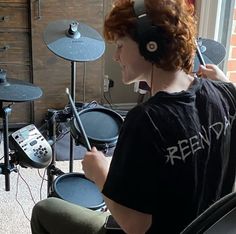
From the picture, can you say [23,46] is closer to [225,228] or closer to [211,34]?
[211,34]

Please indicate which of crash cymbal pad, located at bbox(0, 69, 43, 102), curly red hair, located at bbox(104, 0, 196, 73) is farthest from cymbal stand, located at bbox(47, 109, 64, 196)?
curly red hair, located at bbox(104, 0, 196, 73)

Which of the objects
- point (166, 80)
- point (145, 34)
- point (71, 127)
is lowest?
point (71, 127)

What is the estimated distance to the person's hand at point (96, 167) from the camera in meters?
1.06

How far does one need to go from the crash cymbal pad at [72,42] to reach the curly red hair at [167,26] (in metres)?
0.70

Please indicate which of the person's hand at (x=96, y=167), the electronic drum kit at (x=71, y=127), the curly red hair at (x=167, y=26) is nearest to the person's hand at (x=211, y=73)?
the electronic drum kit at (x=71, y=127)

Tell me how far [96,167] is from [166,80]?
0.26 meters

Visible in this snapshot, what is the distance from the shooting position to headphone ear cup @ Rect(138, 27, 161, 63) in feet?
3.22

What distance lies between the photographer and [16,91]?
1.75 meters

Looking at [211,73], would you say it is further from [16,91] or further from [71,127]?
[16,91]

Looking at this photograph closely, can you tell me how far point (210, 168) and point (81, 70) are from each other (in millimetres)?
2115

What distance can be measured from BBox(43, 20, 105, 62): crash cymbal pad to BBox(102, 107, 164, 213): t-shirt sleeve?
0.85 m

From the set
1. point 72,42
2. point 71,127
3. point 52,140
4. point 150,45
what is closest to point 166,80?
point 150,45

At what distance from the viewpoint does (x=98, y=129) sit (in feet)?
5.16

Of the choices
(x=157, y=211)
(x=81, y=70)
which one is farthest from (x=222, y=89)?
(x=81, y=70)
